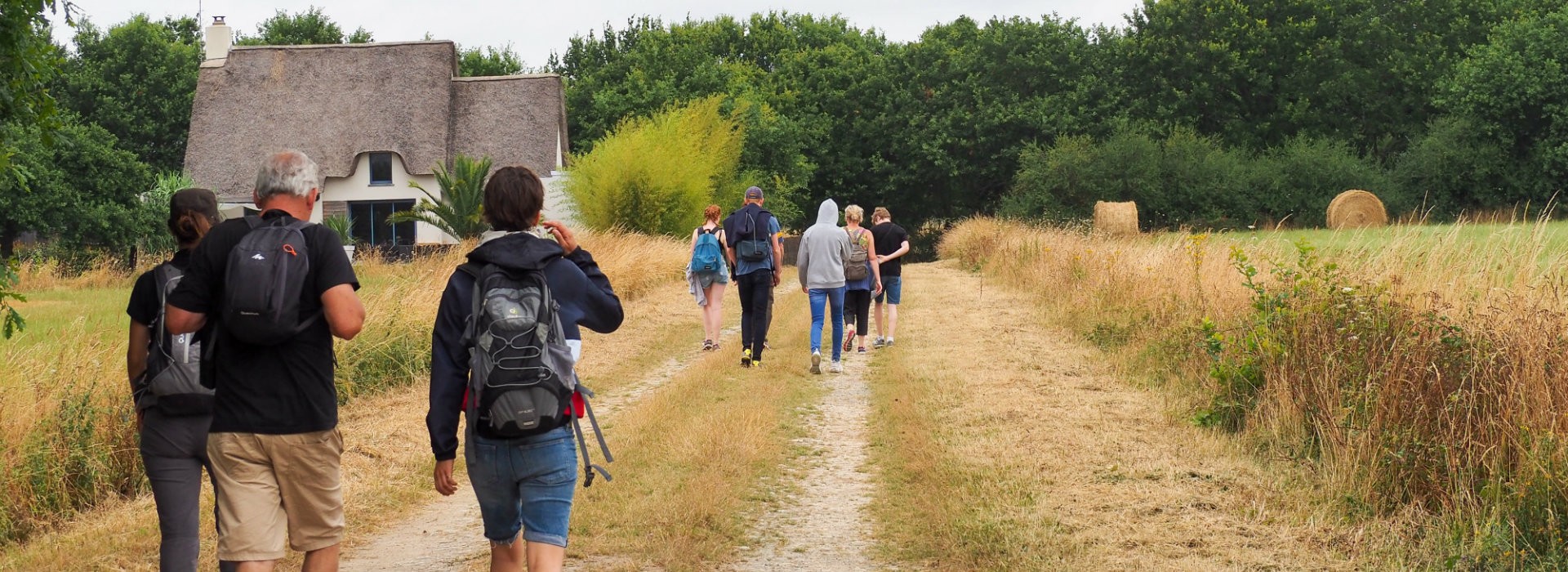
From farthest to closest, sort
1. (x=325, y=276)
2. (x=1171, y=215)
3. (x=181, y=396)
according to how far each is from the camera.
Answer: (x=1171, y=215), (x=181, y=396), (x=325, y=276)

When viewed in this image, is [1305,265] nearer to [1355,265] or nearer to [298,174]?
[1355,265]

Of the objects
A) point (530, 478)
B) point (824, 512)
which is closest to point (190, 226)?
point (530, 478)

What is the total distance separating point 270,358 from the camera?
4000 mm

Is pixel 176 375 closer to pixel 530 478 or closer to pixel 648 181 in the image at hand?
pixel 530 478

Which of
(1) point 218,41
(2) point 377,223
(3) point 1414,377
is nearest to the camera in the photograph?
(3) point 1414,377

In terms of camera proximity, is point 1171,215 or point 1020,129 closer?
point 1171,215

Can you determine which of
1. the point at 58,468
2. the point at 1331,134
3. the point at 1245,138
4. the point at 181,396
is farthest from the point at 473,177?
the point at 1331,134

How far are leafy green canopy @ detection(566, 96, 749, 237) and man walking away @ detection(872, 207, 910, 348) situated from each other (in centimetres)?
1421

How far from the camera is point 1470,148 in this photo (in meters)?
43.4

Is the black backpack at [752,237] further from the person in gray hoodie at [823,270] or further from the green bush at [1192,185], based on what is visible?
the green bush at [1192,185]

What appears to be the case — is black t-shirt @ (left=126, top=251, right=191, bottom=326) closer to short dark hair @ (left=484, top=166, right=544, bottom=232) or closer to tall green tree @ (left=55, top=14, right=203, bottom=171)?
short dark hair @ (left=484, top=166, right=544, bottom=232)

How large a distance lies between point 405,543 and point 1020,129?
46.9 metres

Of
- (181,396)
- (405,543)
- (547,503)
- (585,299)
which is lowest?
(405,543)

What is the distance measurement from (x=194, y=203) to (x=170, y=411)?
745 millimetres
